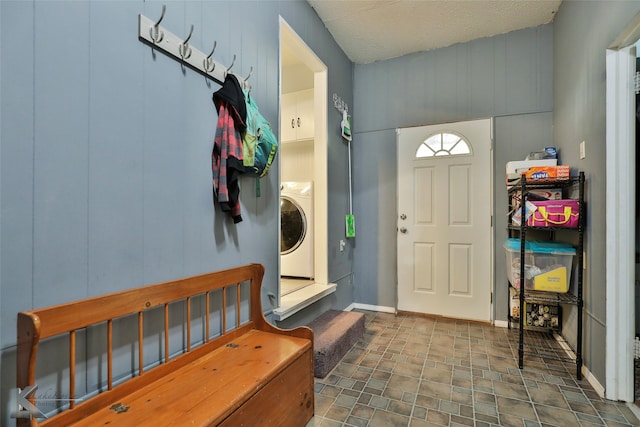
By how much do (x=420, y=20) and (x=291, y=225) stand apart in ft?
7.39

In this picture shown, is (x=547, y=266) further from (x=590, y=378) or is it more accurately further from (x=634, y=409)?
(x=634, y=409)

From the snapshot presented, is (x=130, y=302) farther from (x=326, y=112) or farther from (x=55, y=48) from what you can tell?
(x=326, y=112)

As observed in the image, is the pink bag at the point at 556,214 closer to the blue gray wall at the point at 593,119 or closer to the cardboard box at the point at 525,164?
the blue gray wall at the point at 593,119

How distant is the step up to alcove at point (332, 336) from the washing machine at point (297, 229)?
54 cm

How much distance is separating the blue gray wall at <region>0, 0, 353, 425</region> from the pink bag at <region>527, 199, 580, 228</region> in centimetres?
203

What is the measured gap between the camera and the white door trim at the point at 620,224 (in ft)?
5.60

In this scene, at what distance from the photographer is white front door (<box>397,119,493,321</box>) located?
10.0ft

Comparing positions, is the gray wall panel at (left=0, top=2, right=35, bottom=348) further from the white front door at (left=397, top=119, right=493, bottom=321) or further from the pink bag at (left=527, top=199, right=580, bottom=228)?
the white front door at (left=397, top=119, right=493, bottom=321)

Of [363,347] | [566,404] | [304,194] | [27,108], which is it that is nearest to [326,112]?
[304,194]

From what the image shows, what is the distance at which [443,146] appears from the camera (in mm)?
3215

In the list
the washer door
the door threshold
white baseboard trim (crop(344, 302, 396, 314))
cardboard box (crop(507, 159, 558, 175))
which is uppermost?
cardboard box (crop(507, 159, 558, 175))

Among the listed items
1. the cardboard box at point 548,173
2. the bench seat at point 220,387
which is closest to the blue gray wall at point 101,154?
the bench seat at point 220,387

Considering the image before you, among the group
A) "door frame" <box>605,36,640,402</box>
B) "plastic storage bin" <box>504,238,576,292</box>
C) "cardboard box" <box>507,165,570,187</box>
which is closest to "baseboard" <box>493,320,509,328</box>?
"plastic storage bin" <box>504,238,576,292</box>

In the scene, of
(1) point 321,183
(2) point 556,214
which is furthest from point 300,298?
(2) point 556,214
